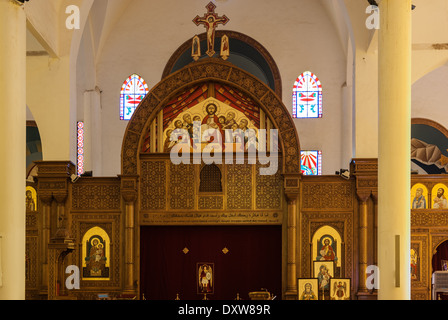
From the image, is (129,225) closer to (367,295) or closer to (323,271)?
(323,271)

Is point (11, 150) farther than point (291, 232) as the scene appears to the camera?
No

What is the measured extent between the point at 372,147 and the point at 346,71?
280 inches

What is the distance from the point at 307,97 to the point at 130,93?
589cm

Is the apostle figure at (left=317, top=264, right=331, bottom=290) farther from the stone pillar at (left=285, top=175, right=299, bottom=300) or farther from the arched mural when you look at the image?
the arched mural

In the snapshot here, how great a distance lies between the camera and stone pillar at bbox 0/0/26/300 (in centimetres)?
1152

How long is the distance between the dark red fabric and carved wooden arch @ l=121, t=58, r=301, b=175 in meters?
1.71

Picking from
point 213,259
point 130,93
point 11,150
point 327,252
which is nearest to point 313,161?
point 130,93

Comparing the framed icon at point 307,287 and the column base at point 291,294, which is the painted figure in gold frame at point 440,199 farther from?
the column base at point 291,294

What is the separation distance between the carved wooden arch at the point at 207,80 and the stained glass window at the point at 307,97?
679 centimetres

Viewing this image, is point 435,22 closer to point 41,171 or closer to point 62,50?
point 62,50

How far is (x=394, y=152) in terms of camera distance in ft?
37.4

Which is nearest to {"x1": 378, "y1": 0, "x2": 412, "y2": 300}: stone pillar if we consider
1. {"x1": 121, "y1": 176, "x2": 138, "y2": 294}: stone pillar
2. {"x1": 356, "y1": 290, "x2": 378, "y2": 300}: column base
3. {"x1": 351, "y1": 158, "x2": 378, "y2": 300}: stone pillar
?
{"x1": 356, "y1": 290, "x2": 378, "y2": 300}: column base

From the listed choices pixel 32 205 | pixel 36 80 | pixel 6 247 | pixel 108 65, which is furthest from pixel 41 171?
pixel 108 65

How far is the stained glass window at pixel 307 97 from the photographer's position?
23031 mm
